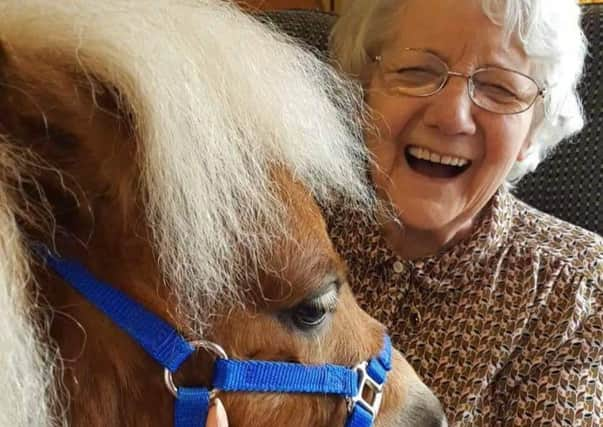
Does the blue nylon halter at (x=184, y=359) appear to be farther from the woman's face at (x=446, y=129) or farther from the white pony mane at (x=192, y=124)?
the woman's face at (x=446, y=129)

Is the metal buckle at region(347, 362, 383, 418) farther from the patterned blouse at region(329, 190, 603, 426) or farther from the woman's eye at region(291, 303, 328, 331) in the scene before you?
the patterned blouse at region(329, 190, 603, 426)

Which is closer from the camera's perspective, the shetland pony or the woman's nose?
the shetland pony

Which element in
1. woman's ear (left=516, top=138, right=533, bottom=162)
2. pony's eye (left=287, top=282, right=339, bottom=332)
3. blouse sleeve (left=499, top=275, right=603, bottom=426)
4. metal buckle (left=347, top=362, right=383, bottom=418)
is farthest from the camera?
woman's ear (left=516, top=138, right=533, bottom=162)

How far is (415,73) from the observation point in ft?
4.05

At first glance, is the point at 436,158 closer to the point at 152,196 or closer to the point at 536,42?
the point at 536,42

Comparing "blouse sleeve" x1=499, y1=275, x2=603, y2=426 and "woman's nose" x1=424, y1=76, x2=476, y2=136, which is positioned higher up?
"woman's nose" x1=424, y1=76, x2=476, y2=136

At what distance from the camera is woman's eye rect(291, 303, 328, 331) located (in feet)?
2.46

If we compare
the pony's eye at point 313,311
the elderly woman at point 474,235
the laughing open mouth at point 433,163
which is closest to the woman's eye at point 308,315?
the pony's eye at point 313,311

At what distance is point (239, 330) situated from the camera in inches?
28.8

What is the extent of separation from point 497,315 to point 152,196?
2.34 feet

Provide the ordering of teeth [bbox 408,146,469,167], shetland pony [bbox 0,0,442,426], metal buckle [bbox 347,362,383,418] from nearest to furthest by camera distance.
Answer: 1. shetland pony [bbox 0,0,442,426]
2. metal buckle [bbox 347,362,383,418]
3. teeth [bbox 408,146,469,167]

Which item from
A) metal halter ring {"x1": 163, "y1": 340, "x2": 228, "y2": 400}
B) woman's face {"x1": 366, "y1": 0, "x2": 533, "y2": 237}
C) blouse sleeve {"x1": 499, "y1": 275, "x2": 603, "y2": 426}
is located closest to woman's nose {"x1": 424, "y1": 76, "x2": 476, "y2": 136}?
woman's face {"x1": 366, "y1": 0, "x2": 533, "y2": 237}

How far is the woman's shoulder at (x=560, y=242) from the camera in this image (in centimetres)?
120

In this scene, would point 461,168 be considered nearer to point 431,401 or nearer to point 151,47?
point 431,401
